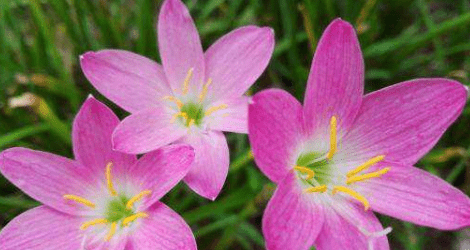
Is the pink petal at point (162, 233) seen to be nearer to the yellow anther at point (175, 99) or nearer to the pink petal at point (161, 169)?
the pink petal at point (161, 169)

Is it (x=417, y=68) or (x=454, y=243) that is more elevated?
(x=417, y=68)

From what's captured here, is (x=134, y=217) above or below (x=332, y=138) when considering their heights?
below

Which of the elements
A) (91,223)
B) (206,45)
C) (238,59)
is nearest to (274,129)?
(238,59)

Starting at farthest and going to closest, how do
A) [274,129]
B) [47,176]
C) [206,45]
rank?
[206,45], [47,176], [274,129]

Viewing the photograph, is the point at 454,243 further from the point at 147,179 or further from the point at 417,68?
the point at 147,179

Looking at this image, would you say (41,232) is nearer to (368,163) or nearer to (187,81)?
(187,81)

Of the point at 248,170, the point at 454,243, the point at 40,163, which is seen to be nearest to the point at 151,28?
the point at 248,170
